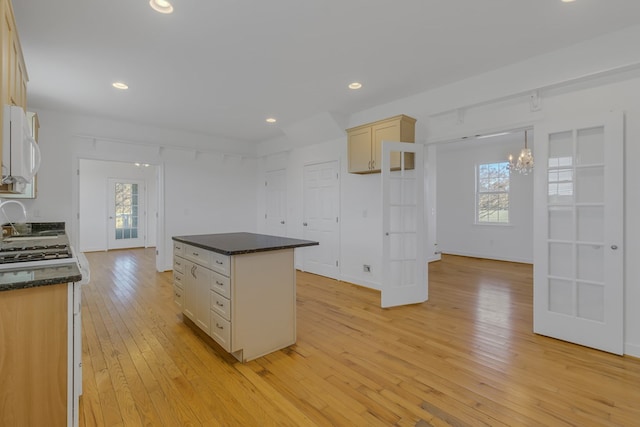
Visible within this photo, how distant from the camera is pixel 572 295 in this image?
274 centimetres

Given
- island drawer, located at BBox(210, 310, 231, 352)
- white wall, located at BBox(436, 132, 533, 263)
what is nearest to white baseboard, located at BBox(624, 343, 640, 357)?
island drawer, located at BBox(210, 310, 231, 352)

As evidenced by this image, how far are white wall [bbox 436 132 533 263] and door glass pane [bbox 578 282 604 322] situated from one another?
14.1 feet

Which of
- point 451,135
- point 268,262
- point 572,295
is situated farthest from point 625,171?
point 268,262

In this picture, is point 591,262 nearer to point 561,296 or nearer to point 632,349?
point 561,296

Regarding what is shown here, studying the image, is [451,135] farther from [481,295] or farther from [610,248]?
[481,295]

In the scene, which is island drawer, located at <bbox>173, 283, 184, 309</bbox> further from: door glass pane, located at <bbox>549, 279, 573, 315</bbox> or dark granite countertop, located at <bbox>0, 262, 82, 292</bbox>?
door glass pane, located at <bbox>549, 279, 573, 315</bbox>

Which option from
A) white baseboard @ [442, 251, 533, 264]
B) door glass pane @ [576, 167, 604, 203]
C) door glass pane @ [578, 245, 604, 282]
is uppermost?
door glass pane @ [576, 167, 604, 203]

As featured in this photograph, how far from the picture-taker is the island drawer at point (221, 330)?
2.40 meters

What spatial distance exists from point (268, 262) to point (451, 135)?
2.58 meters

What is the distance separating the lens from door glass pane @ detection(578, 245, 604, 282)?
2.62m

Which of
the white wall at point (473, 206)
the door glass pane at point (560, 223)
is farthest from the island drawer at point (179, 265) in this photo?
the white wall at point (473, 206)

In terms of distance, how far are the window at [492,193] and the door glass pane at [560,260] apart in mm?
4493

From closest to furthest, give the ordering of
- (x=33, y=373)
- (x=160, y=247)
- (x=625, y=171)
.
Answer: (x=33, y=373)
(x=625, y=171)
(x=160, y=247)

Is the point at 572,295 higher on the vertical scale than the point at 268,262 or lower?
lower
